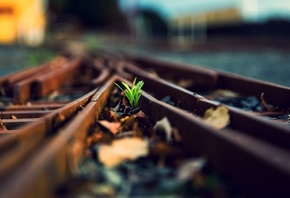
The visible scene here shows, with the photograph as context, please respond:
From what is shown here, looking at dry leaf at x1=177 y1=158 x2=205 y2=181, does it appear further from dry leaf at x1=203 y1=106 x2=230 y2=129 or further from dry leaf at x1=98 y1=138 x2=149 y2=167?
dry leaf at x1=203 y1=106 x2=230 y2=129

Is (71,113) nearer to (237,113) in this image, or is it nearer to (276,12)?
(237,113)

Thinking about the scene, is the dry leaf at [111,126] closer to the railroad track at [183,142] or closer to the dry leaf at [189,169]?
the railroad track at [183,142]

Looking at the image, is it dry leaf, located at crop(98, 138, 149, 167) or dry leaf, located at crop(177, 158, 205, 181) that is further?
dry leaf, located at crop(98, 138, 149, 167)

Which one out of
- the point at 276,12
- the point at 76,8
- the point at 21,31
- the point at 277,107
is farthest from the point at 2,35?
the point at 277,107

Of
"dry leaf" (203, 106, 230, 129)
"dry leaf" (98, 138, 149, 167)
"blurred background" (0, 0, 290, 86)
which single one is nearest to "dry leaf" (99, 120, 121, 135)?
"dry leaf" (98, 138, 149, 167)

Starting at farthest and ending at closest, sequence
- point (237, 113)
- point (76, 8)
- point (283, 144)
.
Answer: point (76, 8)
point (237, 113)
point (283, 144)

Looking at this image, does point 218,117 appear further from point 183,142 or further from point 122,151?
point 122,151

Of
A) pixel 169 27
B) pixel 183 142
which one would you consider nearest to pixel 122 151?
pixel 183 142
